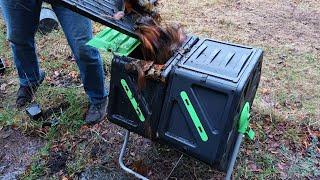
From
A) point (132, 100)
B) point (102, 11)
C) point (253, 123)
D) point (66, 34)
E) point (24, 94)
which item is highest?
point (102, 11)

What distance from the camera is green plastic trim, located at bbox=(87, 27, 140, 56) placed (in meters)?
1.96

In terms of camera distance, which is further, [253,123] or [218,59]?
[253,123]

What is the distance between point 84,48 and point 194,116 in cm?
96

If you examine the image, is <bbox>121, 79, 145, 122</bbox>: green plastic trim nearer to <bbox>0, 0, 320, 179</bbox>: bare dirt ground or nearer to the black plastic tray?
the black plastic tray

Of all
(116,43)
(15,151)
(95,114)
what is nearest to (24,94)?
(15,151)

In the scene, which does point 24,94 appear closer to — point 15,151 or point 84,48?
point 15,151

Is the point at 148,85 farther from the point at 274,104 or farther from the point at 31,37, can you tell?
Answer: the point at 274,104

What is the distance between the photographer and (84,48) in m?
2.37

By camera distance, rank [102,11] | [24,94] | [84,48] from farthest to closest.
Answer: [24,94] < [84,48] < [102,11]

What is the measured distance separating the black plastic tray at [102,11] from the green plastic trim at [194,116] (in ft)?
1.38

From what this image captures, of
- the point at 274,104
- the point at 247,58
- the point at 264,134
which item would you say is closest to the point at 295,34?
the point at 274,104

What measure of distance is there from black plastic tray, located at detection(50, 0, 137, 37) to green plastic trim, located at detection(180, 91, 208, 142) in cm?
42

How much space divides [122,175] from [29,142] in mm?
799

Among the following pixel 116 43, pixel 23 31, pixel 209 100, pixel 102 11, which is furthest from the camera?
pixel 23 31
